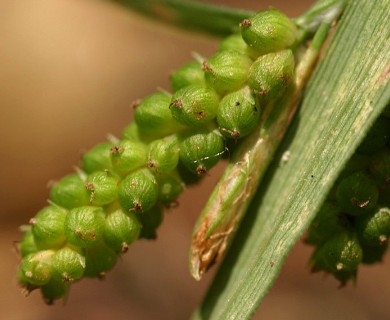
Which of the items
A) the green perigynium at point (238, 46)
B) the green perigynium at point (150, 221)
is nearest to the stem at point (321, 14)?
the green perigynium at point (238, 46)

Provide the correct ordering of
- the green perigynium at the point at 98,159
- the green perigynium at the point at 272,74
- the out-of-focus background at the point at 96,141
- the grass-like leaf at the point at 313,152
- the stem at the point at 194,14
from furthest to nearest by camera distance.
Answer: the out-of-focus background at the point at 96,141
the stem at the point at 194,14
the green perigynium at the point at 98,159
the green perigynium at the point at 272,74
the grass-like leaf at the point at 313,152

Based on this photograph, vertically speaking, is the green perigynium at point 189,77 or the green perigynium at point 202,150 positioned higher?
the green perigynium at point 189,77

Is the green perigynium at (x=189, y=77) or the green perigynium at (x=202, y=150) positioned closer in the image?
the green perigynium at (x=202, y=150)

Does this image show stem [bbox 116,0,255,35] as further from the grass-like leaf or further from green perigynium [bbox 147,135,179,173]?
green perigynium [bbox 147,135,179,173]

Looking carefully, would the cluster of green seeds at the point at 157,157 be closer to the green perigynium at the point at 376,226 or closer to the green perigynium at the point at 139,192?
the green perigynium at the point at 139,192

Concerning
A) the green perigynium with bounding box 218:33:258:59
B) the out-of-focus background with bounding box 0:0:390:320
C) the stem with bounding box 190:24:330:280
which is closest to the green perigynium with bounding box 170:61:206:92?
the green perigynium with bounding box 218:33:258:59

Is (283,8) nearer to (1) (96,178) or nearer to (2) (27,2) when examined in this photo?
(2) (27,2)

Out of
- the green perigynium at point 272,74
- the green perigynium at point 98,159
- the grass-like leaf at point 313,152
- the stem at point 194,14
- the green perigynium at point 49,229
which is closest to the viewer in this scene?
the grass-like leaf at point 313,152
